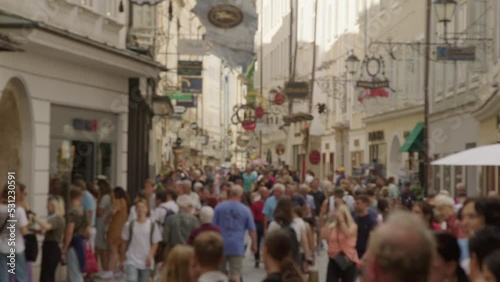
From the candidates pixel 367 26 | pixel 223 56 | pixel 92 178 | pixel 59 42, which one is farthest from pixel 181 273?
pixel 223 56

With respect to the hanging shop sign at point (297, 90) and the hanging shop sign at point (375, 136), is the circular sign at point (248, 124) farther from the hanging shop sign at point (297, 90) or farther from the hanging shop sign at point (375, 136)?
the hanging shop sign at point (375, 136)

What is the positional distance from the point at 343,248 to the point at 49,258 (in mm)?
3814

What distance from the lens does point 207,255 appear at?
27.5 ft

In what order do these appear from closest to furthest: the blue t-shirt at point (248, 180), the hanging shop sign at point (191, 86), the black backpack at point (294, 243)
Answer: the black backpack at point (294, 243) → the blue t-shirt at point (248, 180) → the hanging shop sign at point (191, 86)

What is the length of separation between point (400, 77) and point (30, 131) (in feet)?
82.7

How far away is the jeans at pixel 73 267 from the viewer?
1659 cm

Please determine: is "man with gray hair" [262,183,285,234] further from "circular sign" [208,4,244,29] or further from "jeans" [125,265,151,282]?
"circular sign" [208,4,244,29]

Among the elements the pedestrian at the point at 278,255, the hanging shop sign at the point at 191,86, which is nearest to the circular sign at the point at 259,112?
the hanging shop sign at the point at 191,86

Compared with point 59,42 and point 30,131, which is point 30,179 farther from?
point 59,42

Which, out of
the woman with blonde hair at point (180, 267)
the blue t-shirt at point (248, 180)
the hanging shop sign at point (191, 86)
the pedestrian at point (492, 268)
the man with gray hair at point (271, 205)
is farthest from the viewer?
the hanging shop sign at point (191, 86)

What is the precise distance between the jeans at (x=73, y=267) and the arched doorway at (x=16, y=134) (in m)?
2.64

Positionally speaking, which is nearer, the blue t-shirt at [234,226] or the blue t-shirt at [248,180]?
the blue t-shirt at [234,226]

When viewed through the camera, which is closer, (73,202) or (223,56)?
(73,202)

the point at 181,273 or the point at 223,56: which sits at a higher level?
the point at 223,56
